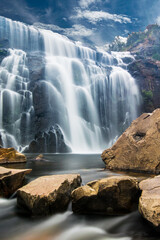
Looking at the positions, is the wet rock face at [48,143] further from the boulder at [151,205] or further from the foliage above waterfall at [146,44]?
the foliage above waterfall at [146,44]

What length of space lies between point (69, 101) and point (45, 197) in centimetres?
2181

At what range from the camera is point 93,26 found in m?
90.2

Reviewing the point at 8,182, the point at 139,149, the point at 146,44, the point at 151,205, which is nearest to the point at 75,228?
the point at 151,205

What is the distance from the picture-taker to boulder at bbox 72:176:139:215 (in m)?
3.53

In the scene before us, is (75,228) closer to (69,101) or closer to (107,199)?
(107,199)

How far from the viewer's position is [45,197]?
3312 mm

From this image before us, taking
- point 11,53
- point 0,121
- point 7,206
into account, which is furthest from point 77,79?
point 7,206

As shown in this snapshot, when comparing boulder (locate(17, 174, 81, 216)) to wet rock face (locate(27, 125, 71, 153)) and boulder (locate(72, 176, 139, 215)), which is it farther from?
wet rock face (locate(27, 125, 71, 153))

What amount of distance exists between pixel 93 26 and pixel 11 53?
7304cm

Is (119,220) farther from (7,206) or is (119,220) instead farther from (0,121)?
(0,121)

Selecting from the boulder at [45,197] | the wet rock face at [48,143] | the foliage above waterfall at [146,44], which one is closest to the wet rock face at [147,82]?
the wet rock face at [48,143]

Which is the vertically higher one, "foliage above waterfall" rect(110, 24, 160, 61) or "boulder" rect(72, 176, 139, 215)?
"foliage above waterfall" rect(110, 24, 160, 61)

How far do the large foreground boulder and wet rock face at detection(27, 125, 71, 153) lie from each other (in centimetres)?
1343

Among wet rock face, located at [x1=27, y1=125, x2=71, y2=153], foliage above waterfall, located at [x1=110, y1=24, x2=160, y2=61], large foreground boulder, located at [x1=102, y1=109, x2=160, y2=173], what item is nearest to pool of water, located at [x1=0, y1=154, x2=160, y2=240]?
A: large foreground boulder, located at [x1=102, y1=109, x2=160, y2=173]
